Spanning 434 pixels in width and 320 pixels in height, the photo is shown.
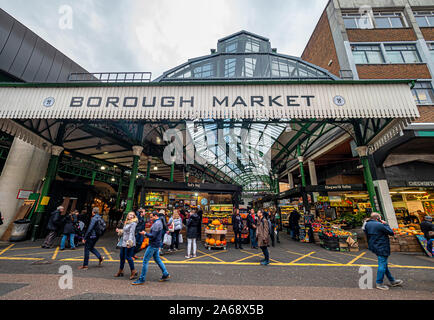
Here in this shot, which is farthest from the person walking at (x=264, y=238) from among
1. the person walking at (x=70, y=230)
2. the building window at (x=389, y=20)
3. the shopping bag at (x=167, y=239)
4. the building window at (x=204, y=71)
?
the building window at (x=389, y=20)

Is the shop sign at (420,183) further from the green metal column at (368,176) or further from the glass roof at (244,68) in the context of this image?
the glass roof at (244,68)

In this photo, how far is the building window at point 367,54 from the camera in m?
Answer: 14.0

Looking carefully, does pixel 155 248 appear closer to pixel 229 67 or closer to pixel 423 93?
pixel 229 67

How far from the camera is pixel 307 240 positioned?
10867 millimetres

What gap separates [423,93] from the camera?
12.4 metres

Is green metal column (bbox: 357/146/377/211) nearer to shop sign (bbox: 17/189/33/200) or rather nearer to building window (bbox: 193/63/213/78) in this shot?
building window (bbox: 193/63/213/78)

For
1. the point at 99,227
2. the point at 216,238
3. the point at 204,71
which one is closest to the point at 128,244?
the point at 99,227

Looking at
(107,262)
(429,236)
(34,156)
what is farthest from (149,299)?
(34,156)

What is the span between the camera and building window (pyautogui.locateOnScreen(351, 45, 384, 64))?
14.0 metres

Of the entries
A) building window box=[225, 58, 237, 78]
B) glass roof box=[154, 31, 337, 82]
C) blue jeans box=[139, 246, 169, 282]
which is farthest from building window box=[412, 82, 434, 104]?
blue jeans box=[139, 246, 169, 282]

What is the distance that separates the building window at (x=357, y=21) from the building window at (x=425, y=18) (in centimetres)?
400

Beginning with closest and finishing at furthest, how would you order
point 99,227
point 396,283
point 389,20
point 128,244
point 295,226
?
1. point 396,283
2. point 128,244
3. point 99,227
4. point 295,226
5. point 389,20

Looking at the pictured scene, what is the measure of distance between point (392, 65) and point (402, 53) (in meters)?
1.86

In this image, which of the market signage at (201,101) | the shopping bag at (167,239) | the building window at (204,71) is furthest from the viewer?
the building window at (204,71)
